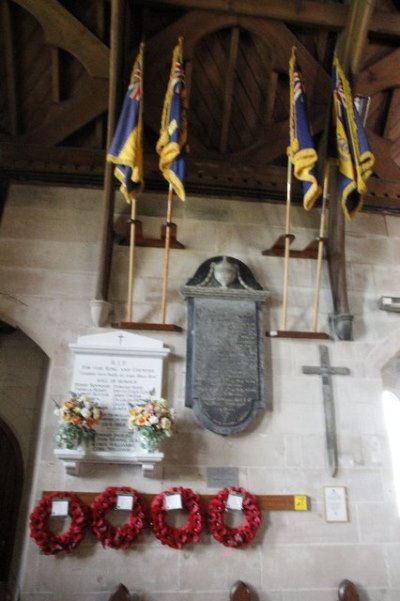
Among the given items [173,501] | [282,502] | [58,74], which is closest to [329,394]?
[282,502]

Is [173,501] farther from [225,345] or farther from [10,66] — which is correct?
[10,66]

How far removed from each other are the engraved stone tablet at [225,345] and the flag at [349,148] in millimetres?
1103

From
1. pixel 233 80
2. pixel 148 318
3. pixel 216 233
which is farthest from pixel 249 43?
pixel 148 318

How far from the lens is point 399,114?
4570 mm

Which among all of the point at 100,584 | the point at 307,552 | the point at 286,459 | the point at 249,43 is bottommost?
the point at 100,584

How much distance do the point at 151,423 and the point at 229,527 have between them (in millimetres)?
1008

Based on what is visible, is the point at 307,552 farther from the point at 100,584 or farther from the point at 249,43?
the point at 249,43

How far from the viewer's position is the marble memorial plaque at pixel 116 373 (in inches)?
139

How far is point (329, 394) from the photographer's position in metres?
3.85

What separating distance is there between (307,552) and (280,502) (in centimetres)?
40

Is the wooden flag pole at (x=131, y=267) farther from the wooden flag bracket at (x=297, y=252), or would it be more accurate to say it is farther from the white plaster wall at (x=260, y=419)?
the wooden flag bracket at (x=297, y=252)

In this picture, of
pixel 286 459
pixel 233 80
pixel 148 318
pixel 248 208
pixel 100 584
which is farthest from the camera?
pixel 248 208

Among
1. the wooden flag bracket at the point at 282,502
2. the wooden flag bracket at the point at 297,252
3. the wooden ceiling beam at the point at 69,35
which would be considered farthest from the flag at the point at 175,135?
the wooden flag bracket at the point at 282,502

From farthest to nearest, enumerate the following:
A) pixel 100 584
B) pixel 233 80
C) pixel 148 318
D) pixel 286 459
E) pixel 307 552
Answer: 1. pixel 233 80
2. pixel 148 318
3. pixel 286 459
4. pixel 307 552
5. pixel 100 584
